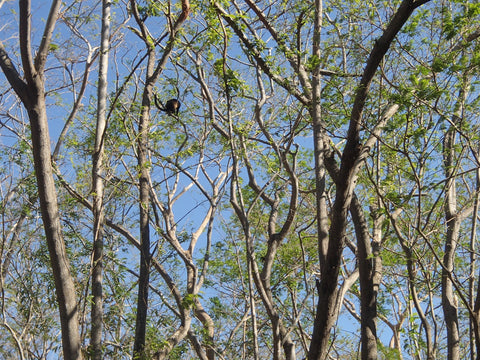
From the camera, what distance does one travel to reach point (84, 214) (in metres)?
7.58

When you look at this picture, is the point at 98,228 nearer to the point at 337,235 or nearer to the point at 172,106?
the point at 337,235

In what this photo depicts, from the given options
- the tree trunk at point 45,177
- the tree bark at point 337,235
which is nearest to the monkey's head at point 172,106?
the tree trunk at point 45,177

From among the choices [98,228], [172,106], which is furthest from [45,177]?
[172,106]

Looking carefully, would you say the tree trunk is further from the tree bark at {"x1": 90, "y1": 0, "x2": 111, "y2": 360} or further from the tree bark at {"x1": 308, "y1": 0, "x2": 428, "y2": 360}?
the tree bark at {"x1": 308, "y1": 0, "x2": 428, "y2": 360}

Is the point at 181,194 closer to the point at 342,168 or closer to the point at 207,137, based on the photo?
the point at 207,137

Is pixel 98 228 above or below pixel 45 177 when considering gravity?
above

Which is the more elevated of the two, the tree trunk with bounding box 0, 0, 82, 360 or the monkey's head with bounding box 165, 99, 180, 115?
the monkey's head with bounding box 165, 99, 180, 115

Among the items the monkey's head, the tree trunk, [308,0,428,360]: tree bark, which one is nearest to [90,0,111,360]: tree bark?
the tree trunk

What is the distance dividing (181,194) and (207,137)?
91 cm

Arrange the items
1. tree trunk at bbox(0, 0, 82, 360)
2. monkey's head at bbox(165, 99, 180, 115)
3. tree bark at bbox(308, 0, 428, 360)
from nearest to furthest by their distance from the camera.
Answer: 1. tree trunk at bbox(0, 0, 82, 360)
2. tree bark at bbox(308, 0, 428, 360)
3. monkey's head at bbox(165, 99, 180, 115)

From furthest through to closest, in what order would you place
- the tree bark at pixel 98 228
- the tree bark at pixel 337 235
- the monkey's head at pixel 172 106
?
the monkey's head at pixel 172 106, the tree bark at pixel 98 228, the tree bark at pixel 337 235

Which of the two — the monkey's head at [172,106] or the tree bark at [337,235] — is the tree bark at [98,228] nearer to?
the monkey's head at [172,106]

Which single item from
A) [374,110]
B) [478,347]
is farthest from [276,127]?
[478,347]

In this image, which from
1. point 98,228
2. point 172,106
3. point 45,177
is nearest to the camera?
point 45,177
